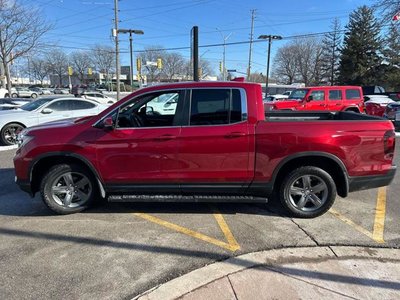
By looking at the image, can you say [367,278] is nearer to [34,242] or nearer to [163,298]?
[163,298]

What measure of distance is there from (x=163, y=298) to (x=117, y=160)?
200 centimetres

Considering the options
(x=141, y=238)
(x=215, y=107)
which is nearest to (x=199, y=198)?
(x=141, y=238)

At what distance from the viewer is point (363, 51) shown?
49281 millimetres

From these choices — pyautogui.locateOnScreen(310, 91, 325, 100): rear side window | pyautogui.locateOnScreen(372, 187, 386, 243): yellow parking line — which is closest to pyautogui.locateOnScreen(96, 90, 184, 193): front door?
pyautogui.locateOnScreen(372, 187, 386, 243): yellow parking line

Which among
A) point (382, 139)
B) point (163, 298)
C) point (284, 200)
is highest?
point (382, 139)

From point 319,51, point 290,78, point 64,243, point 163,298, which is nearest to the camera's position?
point 163,298

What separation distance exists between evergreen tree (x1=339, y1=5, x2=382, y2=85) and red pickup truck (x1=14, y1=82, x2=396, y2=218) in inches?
2021

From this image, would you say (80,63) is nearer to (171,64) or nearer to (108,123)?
(171,64)

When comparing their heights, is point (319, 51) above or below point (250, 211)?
above

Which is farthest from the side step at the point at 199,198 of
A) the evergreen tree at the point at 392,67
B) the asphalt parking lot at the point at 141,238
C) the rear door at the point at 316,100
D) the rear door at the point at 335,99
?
the evergreen tree at the point at 392,67

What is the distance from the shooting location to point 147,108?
4.68 m

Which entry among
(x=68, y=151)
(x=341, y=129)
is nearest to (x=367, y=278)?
(x=341, y=129)

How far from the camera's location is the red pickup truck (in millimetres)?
4039

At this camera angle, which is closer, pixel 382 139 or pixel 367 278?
pixel 367 278
